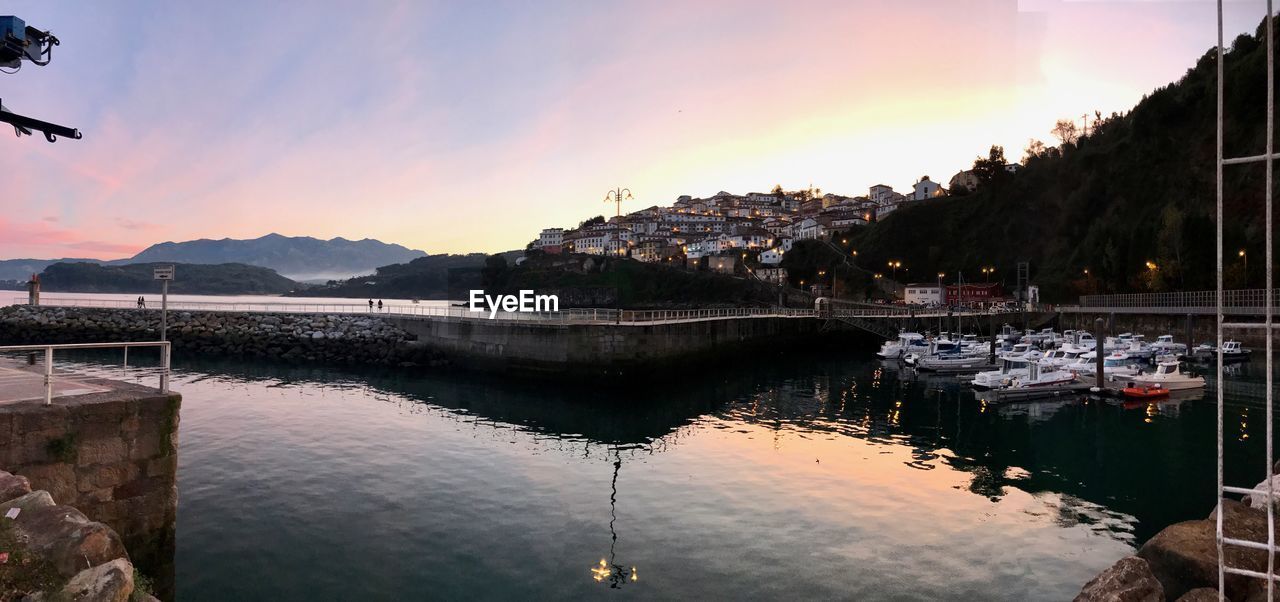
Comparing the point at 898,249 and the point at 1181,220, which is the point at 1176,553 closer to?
the point at 1181,220

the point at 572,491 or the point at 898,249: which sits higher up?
the point at 898,249

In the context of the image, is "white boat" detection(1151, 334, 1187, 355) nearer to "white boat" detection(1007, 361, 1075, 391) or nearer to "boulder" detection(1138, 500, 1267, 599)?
"white boat" detection(1007, 361, 1075, 391)

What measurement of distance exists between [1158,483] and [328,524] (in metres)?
22.5

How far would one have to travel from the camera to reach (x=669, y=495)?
56.0ft

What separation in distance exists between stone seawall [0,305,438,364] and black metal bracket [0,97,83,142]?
2558cm

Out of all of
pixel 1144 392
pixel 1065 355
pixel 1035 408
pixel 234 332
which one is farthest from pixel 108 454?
pixel 1065 355

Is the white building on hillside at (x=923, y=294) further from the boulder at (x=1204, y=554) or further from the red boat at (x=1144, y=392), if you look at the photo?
the boulder at (x=1204, y=554)

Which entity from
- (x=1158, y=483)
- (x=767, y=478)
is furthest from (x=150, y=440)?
(x=1158, y=483)

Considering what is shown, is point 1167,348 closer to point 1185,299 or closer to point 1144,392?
point 1185,299

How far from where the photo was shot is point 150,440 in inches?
408

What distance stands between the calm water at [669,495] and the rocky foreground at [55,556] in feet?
13.6

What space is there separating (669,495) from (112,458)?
465 inches

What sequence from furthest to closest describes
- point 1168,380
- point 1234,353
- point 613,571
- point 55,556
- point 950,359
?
point 1234,353 → point 950,359 → point 1168,380 → point 613,571 → point 55,556

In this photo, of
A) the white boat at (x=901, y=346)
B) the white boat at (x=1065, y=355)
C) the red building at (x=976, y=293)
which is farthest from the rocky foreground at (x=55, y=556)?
the red building at (x=976, y=293)
